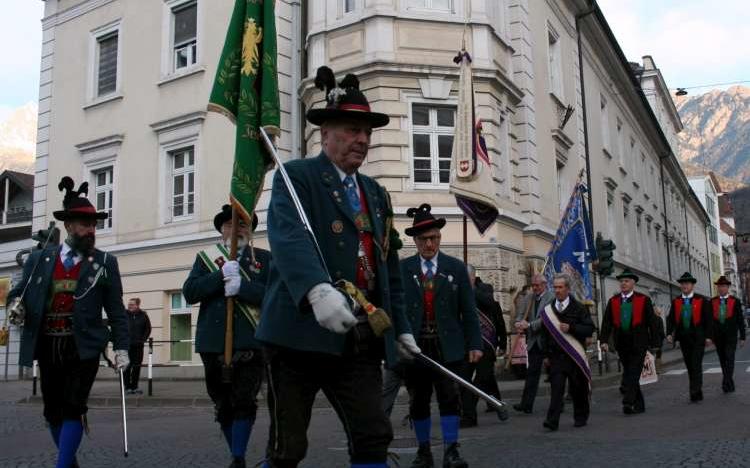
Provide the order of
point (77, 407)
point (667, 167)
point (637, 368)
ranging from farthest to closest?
point (667, 167) → point (637, 368) → point (77, 407)

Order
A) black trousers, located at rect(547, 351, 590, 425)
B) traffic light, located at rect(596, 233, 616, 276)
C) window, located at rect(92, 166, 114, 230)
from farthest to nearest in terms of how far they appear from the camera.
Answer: window, located at rect(92, 166, 114, 230) < traffic light, located at rect(596, 233, 616, 276) < black trousers, located at rect(547, 351, 590, 425)

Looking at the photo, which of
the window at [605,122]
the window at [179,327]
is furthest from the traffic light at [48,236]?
the window at [605,122]

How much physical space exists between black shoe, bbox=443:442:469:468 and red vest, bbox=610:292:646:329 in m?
5.27

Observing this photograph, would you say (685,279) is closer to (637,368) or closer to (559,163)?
(637,368)

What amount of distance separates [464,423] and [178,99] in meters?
13.6

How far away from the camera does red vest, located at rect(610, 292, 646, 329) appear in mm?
10328

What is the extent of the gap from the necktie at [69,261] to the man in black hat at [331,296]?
2.59 meters

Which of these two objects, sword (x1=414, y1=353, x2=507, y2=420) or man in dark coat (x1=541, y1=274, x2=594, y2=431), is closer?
sword (x1=414, y1=353, x2=507, y2=420)

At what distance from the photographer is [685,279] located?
A: 497 inches

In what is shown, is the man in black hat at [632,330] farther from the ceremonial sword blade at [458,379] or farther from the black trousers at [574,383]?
the ceremonial sword blade at [458,379]

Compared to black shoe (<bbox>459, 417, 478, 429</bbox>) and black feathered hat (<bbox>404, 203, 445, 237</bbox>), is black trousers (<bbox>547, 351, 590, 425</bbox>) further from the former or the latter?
black feathered hat (<bbox>404, 203, 445, 237</bbox>)

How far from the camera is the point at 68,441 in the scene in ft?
17.2

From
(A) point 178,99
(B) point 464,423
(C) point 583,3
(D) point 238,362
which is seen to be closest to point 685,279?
(B) point 464,423

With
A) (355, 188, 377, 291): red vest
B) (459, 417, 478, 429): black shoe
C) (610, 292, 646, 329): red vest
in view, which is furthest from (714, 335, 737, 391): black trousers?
(355, 188, 377, 291): red vest
